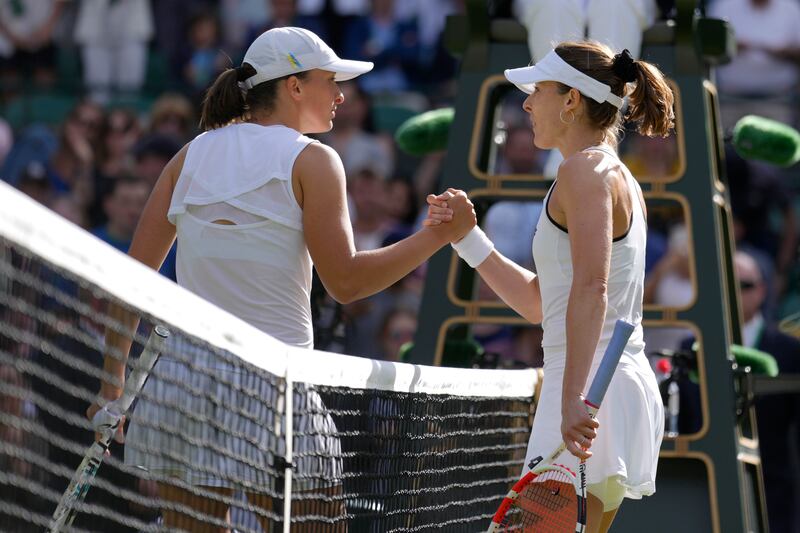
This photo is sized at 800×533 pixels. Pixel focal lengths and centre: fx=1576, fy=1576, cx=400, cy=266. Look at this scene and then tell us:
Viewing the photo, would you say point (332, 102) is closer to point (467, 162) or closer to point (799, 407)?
point (467, 162)

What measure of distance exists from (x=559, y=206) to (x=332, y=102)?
78 cm

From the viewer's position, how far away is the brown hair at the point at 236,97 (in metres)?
4.16

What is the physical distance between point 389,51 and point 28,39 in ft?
10.7

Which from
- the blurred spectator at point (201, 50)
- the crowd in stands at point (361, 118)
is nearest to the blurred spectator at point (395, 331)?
the crowd in stands at point (361, 118)

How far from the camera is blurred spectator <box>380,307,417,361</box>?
32.6ft

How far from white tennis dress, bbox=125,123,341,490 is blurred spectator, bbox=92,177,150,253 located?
20.5 feet

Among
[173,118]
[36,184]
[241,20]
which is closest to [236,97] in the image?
[36,184]

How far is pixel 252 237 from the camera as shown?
3.91m

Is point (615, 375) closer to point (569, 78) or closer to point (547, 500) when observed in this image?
point (547, 500)

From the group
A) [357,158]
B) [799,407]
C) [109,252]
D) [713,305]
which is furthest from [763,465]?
[109,252]

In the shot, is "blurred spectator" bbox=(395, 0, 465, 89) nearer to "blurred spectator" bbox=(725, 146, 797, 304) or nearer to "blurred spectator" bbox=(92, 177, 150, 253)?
"blurred spectator" bbox=(725, 146, 797, 304)

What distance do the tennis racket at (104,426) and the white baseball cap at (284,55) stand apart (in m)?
0.91

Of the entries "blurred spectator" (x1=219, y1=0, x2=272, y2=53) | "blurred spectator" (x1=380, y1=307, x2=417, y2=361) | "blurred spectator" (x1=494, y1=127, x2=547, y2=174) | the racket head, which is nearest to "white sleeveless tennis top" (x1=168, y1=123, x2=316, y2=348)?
the racket head

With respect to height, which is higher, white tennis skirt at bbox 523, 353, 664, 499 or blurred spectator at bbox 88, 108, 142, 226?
blurred spectator at bbox 88, 108, 142, 226
